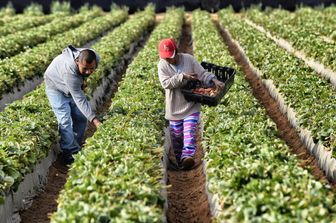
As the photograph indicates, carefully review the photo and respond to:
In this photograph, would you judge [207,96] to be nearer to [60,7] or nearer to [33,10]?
[33,10]

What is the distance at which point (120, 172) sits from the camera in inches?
270

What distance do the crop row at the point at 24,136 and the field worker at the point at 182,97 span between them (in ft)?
7.02

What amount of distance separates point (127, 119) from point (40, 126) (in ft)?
4.96

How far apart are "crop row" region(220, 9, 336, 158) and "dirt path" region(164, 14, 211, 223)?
2075 mm

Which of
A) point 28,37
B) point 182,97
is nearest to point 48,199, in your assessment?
point 182,97

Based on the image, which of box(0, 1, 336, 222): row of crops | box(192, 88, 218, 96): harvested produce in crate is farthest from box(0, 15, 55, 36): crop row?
box(192, 88, 218, 96): harvested produce in crate

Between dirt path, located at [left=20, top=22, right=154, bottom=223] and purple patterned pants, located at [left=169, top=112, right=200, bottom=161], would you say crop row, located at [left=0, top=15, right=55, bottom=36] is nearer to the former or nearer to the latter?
dirt path, located at [left=20, top=22, right=154, bottom=223]

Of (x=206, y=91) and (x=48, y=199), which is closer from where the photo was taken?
(x=48, y=199)

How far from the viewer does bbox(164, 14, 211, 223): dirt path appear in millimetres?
8375

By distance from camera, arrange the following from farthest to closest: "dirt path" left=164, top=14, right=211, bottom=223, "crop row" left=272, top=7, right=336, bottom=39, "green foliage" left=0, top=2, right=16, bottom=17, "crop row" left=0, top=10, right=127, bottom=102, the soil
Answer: "green foliage" left=0, top=2, right=16, bottom=17
"crop row" left=272, top=7, right=336, bottom=39
"crop row" left=0, top=10, right=127, bottom=102
the soil
"dirt path" left=164, top=14, right=211, bottom=223

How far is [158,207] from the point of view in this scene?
6.42 metres

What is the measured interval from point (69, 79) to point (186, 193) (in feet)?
8.71

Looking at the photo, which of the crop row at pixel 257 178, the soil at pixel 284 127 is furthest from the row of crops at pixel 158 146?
the soil at pixel 284 127

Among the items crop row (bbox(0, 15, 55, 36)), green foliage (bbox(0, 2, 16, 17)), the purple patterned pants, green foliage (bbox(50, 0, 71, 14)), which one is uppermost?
the purple patterned pants
